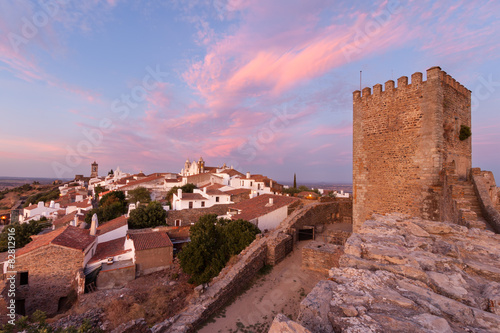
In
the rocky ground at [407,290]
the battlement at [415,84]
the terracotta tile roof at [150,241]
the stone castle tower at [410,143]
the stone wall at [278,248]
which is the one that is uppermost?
the battlement at [415,84]

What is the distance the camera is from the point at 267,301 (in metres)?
6.91

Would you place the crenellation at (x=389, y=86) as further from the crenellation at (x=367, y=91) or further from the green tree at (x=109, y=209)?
the green tree at (x=109, y=209)

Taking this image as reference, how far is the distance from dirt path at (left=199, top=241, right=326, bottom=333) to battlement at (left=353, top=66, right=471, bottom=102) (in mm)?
7794

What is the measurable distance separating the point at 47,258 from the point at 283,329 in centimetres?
1709

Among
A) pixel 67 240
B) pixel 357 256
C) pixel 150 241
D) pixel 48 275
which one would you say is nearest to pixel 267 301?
pixel 357 256

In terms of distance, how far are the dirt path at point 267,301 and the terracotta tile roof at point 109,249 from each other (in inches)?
455

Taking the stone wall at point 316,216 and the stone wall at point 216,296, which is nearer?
the stone wall at point 216,296

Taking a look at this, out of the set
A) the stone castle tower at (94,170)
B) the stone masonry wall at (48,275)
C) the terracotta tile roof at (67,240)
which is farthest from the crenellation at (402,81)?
the stone castle tower at (94,170)

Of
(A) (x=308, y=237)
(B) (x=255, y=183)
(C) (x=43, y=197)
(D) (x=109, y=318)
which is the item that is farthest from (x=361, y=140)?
(C) (x=43, y=197)

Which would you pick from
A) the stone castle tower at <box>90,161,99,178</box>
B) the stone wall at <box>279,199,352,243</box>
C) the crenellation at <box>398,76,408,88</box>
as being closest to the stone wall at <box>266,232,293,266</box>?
the stone wall at <box>279,199,352,243</box>

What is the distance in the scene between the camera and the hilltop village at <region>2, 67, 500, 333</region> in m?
2.00

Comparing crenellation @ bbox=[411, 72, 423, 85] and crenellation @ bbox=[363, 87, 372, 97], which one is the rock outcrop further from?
crenellation @ bbox=[363, 87, 372, 97]

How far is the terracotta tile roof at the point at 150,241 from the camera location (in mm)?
14920

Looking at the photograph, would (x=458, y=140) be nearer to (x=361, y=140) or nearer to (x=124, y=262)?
(x=361, y=140)
